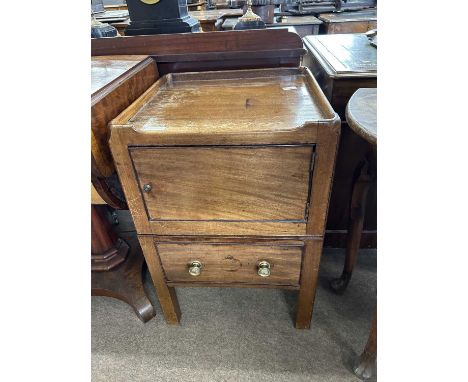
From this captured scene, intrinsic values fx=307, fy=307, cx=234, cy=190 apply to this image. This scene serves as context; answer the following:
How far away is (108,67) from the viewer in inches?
34.8

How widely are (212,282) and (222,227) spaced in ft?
0.76

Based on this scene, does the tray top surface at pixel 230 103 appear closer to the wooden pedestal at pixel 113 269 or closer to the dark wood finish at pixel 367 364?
the wooden pedestal at pixel 113 269

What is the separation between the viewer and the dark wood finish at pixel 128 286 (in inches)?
44.3

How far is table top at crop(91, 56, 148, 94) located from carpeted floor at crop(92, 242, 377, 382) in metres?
0.83

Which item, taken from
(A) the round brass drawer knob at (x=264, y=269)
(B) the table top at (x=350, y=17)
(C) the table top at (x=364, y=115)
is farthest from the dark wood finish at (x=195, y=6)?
(A) the round brass drawer knob at (x=264, y=269)

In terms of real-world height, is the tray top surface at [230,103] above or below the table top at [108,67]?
below

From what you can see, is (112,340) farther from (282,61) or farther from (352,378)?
(282,61)

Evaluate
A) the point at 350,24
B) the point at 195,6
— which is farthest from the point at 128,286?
the point at 195,6

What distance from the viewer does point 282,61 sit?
1.02 metres

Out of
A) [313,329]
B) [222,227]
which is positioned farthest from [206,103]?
[313,329]

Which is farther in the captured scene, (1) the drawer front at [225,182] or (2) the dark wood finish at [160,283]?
(2) the dark wood finish at [160,283]

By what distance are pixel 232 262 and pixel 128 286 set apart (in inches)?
21.4

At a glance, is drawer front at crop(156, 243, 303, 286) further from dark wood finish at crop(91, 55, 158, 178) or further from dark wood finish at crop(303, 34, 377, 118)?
dark wood finish at crop(303, 34, 377, 118)

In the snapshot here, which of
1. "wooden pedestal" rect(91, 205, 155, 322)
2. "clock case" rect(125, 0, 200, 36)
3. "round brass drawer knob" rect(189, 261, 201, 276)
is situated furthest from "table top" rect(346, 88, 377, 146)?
"wooden pedestal" rect(91, 205, 155, 322)
